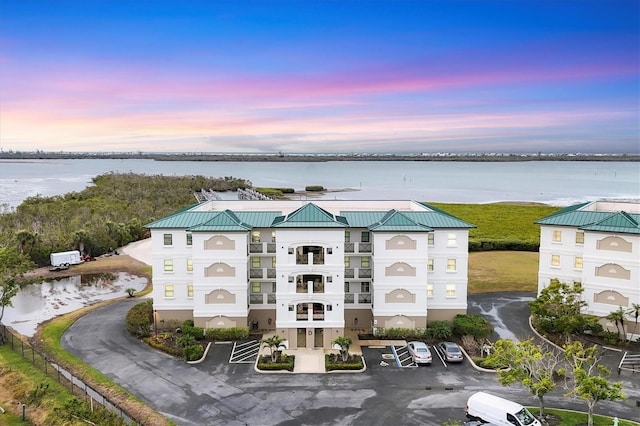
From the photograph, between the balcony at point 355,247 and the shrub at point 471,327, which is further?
the balcony at point 355,247

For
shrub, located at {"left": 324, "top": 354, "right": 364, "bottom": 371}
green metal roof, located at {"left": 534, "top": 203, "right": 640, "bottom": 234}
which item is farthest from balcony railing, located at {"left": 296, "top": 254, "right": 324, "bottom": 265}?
green metal roof, located at {"left": 534, "top": 203, "right": 640, "bottom": 234}

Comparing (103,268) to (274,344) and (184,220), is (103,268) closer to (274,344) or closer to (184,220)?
(184,220)

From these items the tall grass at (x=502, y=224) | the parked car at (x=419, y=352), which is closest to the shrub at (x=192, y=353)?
the parked car at (x=419, y=352)

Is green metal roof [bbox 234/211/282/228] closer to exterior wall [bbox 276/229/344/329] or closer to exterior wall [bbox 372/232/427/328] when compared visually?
exterior wall [bbox 276/229/344/329]

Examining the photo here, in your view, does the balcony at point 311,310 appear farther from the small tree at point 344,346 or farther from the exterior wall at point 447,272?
the exterior wall at point 447,272

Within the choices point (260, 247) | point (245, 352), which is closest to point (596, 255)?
point (260, 247)
